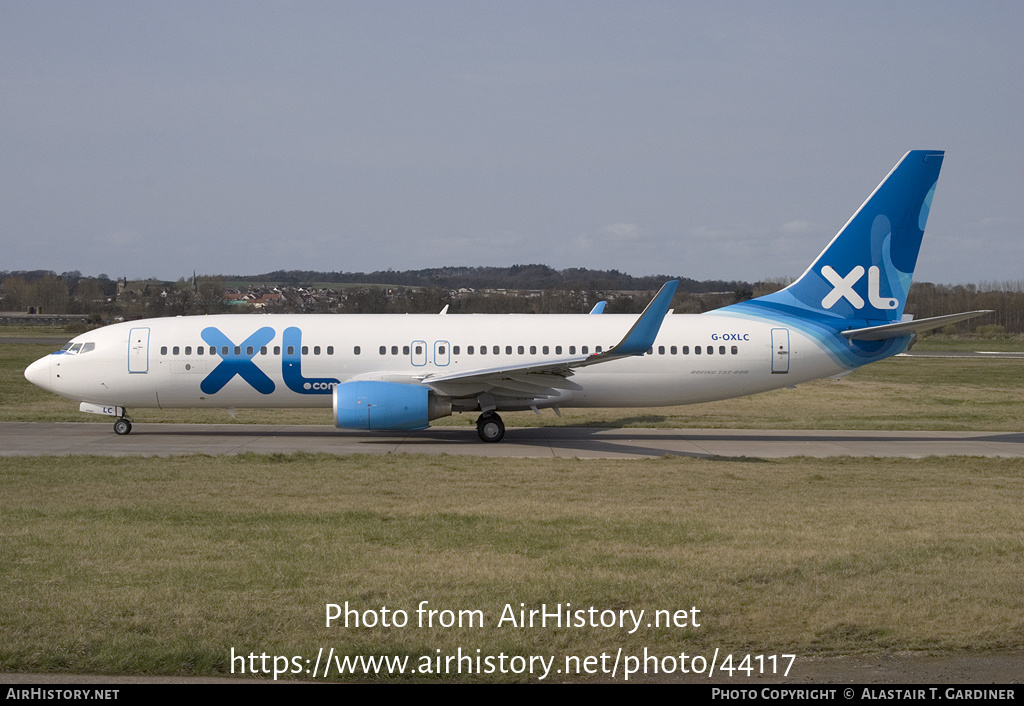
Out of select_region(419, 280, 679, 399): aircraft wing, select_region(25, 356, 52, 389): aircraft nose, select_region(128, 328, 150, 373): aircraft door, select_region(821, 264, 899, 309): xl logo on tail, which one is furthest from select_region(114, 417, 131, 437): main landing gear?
select_region(821, 264, 899, 309): xl logo on tail

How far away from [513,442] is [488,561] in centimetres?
1355

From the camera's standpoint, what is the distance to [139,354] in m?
24.2

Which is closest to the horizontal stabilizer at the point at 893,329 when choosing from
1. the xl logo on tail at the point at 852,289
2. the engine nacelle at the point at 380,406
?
the xl logo on tail at the point at 852,289

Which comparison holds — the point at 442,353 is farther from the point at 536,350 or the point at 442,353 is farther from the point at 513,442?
the point at 513,442

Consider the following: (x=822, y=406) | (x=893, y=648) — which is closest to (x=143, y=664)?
(x=893, y=648)

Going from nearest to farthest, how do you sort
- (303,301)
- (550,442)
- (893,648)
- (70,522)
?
1. (893,648)
2. (70,522)
3. (550,442)
4. (303,301)

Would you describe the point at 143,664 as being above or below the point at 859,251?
below

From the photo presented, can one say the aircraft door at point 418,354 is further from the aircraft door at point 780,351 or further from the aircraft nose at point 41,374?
the aircraft nose at point 41,374

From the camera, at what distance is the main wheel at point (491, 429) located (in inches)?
937

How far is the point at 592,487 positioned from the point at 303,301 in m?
98.8

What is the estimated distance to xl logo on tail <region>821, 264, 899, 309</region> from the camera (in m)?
24.8

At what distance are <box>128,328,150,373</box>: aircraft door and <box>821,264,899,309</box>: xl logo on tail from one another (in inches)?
669
